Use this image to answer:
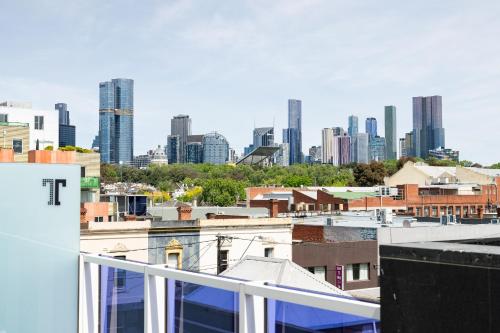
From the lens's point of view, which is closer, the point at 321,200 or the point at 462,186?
the point at 321,200

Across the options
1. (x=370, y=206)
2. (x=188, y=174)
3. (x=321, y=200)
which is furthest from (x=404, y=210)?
(x=188, y=174)

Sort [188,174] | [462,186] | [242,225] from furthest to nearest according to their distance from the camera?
[188,174]
[462,186]
[242,225]

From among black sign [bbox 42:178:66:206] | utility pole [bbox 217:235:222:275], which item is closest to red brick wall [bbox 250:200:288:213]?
utility pole [bbox 217:235:222:275]

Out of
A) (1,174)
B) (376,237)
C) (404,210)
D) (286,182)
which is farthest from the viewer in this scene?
(286,182)

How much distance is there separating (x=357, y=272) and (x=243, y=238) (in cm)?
619

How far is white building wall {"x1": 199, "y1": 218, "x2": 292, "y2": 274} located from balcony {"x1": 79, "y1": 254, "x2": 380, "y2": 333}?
20.5m

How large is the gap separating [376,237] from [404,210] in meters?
31.8

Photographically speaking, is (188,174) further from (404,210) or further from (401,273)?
(401,273)

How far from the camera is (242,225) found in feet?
94.9

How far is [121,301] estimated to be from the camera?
19.8 feet

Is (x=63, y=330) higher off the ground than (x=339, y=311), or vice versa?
(x=339, y=311)

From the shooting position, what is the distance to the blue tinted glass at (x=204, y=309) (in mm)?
4387

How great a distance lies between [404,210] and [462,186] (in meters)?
11.0

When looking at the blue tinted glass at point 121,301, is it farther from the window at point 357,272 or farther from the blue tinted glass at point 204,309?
the window at point 357,272
